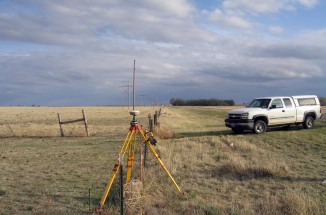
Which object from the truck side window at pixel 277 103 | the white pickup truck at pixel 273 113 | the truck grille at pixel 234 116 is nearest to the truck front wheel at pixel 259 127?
the white pickup truck at pixel 273 113

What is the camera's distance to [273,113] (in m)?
21.3

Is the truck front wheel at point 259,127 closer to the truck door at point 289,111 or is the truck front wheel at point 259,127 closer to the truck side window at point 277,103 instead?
the truck side window at point 277,103

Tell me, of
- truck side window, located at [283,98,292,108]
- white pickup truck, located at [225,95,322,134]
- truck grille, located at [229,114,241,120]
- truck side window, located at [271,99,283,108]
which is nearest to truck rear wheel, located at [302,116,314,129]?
white pickup truck, located at [225,95,322,134]

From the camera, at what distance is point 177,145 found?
1648 centimetres

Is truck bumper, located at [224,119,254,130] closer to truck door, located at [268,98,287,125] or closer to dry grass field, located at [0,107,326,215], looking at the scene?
truck door, located at [268,98,287,125]

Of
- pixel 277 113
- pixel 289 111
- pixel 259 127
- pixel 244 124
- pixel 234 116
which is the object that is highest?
pixel 289 111

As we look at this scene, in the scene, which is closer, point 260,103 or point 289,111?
point 289,111

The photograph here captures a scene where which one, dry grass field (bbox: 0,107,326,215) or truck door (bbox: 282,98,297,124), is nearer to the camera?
dry grass field (bbox: 0,107,326,215)

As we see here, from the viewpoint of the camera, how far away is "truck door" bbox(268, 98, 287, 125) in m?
21.3

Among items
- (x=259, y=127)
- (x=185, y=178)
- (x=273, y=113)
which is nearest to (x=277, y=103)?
(x=273, y=113)

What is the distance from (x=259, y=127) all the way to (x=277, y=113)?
1.36m

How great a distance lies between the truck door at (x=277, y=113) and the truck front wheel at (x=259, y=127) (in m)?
0.43

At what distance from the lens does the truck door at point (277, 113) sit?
2133cm

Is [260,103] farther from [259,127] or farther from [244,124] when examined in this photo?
[244,124]
